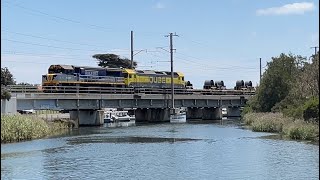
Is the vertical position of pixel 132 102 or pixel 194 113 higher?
pixel 132 102

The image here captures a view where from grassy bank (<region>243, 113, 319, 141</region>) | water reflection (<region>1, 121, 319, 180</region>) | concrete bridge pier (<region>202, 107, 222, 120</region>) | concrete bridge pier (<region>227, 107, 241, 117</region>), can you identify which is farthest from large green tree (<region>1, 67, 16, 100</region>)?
concrete bridge pier (<region>227, 107, 241, 117</region>)

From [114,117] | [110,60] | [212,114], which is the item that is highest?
[110,60]

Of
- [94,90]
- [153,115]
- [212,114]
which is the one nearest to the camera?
[94,90]

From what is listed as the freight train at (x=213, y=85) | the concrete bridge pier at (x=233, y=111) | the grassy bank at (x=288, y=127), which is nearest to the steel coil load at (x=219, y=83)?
the freight train at (x=213, y=85)

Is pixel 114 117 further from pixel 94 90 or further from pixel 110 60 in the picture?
pixel 110 60

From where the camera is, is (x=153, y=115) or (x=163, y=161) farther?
(x=153, y=115)

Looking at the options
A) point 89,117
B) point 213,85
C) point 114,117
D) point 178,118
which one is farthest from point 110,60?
point 89,117

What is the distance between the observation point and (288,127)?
5169 centimetres

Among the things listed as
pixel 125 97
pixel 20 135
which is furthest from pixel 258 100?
pixel 20 135

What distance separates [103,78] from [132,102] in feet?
22.3

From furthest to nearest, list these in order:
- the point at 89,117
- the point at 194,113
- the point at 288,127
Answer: the point at 194,113 < the point at 89,117 < the point at 288,127

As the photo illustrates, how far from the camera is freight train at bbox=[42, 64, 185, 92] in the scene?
261 feet

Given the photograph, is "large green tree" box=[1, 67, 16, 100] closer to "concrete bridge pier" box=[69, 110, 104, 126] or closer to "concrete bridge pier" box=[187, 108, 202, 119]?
"concrete bridge pier" box=[69, 110, 104, 126]

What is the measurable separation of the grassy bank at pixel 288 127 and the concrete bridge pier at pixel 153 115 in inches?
1101
